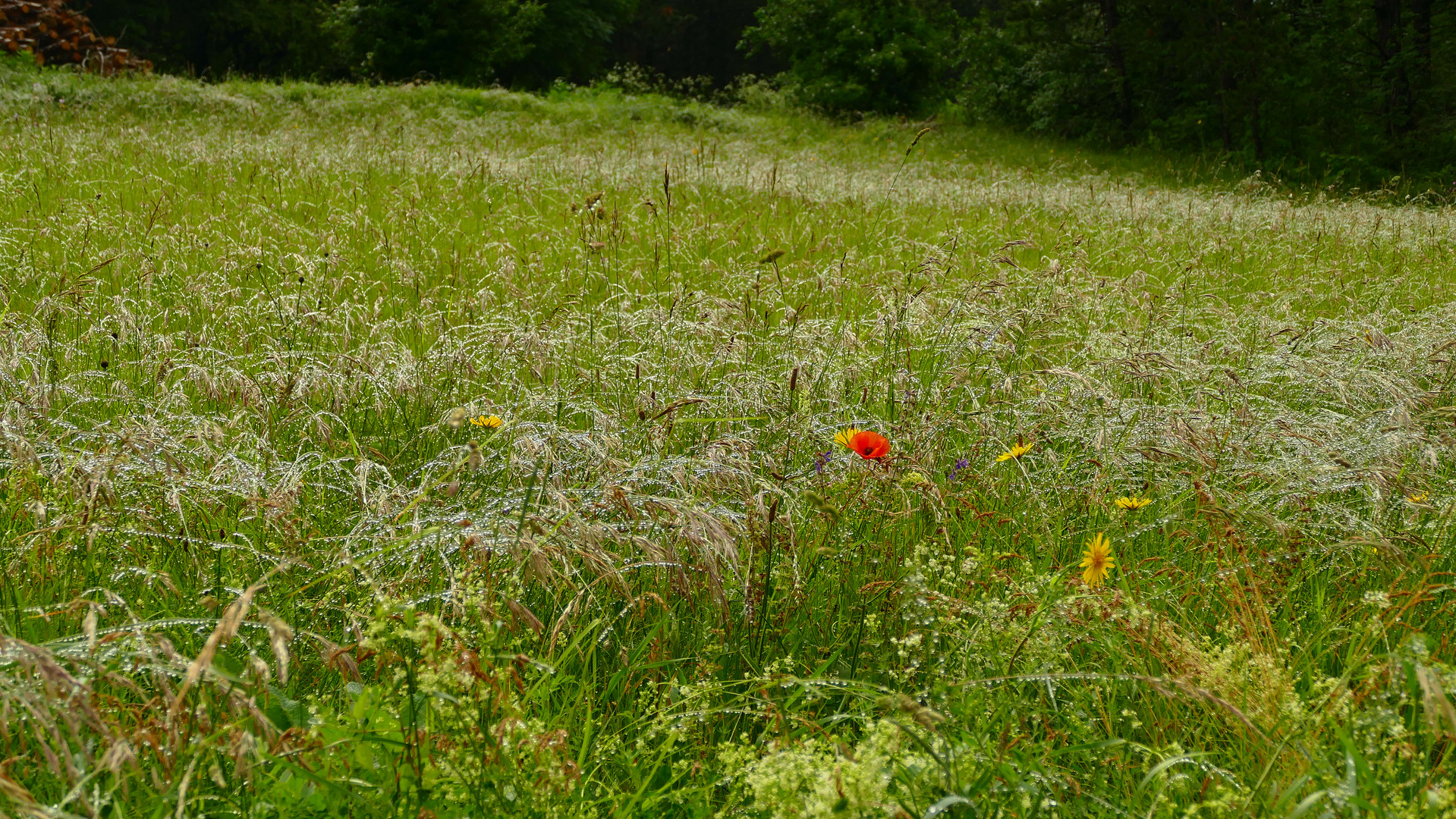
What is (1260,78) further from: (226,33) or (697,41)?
(226,33)

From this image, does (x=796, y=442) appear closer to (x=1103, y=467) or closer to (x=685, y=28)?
(x=1103, y=467)

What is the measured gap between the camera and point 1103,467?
214 centimetres

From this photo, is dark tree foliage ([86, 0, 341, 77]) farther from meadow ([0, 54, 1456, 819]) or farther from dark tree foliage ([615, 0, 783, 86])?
meadow ([0, 54, 1456, 819])

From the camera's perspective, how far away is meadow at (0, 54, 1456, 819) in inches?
44.8

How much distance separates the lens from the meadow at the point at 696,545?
1.14 meters

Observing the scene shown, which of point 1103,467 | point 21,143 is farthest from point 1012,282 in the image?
point 21,143

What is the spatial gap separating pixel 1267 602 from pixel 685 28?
128 feet

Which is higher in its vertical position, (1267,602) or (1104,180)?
(1104,180)

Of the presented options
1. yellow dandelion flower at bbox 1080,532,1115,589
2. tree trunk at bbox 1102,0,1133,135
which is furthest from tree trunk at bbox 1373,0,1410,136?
yellow dandelion flower at bbox 1080,532,1115,589

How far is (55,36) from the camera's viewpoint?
48.0 ft

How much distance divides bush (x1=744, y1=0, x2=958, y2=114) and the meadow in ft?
62.1

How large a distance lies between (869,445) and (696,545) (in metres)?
0.43

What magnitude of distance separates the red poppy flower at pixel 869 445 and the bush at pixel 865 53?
69.7 feet

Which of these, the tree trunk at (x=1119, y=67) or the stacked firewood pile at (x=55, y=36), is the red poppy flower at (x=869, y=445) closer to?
the stacked firewood pile at (x=55, y=36)
